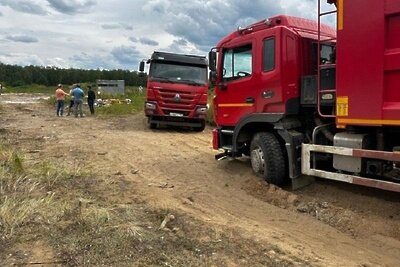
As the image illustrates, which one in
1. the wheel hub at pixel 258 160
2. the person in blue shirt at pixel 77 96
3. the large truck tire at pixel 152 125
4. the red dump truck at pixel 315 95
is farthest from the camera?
the person in blue shirt at pixel 77 96

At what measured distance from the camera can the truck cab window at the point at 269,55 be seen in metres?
7.29

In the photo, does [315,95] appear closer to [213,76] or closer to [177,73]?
[213,76]

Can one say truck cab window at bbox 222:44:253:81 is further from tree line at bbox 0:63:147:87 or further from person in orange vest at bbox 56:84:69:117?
tree line at bbox 0:63:147:87

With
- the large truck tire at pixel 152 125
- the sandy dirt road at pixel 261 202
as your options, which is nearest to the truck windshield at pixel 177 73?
the large truck tire at pixel 152 125

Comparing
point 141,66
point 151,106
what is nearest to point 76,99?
point 141,66

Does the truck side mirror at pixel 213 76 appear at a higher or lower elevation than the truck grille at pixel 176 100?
higher

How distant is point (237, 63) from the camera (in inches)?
328

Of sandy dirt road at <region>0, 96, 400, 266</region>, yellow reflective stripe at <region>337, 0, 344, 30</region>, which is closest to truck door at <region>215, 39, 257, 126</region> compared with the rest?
sandy dirt road at <region>0, 96, 400, 266</region>

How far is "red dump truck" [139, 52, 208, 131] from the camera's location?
1577cm

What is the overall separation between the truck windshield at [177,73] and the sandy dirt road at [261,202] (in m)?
4.67

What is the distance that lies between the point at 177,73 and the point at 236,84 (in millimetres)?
7855

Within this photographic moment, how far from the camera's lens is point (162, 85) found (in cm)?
1575

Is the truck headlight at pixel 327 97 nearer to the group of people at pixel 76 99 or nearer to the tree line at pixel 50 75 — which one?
the group of people at pixel 76 99

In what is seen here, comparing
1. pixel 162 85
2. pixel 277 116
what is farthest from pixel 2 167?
pixel 162 85
